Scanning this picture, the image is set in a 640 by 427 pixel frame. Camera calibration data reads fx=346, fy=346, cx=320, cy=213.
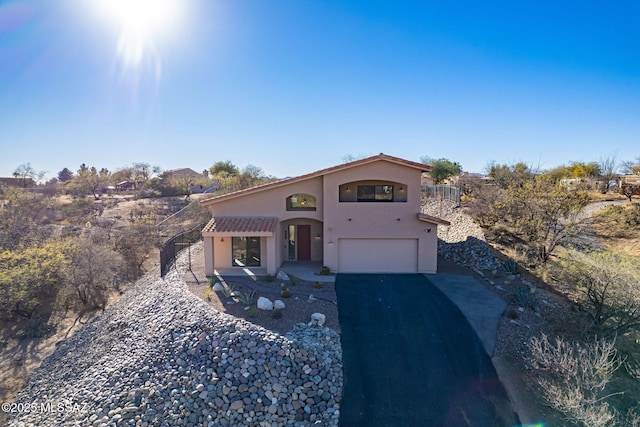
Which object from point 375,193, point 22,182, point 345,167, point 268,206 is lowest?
point 268,206

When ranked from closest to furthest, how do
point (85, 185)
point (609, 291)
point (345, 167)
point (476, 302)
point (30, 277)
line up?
point (609, 291) < point (476, 302) < point (30, 277) < point (345, 167) < point (85, 185)

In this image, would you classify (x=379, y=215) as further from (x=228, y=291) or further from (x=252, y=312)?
(x=252, y=312)

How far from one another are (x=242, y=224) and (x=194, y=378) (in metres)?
9.33

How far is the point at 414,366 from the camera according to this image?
11812 millimetres

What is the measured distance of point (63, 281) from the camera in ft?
67.9

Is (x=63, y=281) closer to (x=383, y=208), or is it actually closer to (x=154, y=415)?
(x=154, y=415)

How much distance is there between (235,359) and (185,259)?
12516mm

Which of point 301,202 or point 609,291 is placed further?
point 301,202

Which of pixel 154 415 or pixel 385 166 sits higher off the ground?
pixel 385 166

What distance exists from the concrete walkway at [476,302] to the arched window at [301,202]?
25.8 ft

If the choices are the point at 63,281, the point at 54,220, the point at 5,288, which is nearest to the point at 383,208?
the point at 63,281

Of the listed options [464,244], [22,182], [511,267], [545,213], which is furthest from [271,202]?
[22,182]

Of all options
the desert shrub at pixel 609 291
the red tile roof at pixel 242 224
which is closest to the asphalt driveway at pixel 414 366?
the desert shrub at pixel 609 291

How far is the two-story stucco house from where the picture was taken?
1961cm
